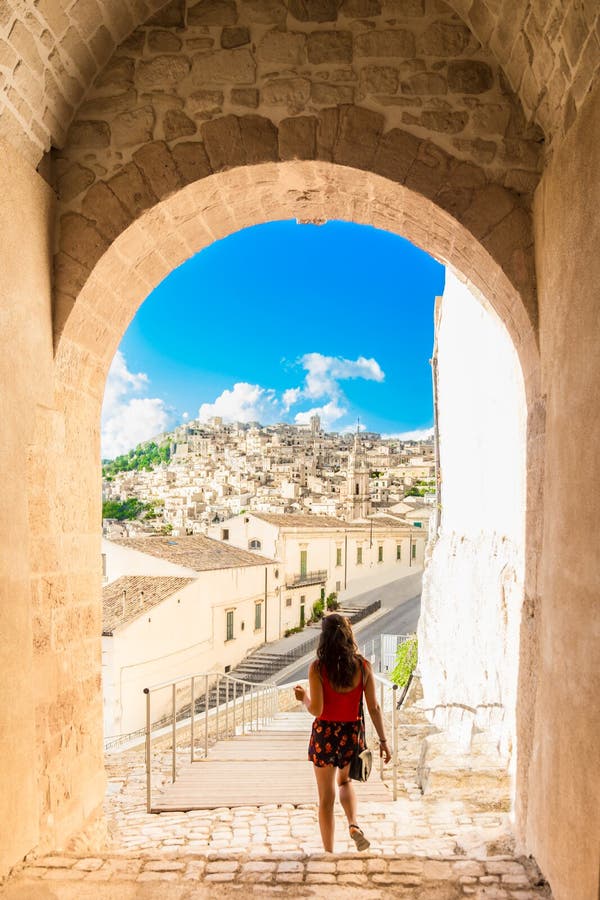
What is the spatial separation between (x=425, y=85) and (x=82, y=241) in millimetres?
1812

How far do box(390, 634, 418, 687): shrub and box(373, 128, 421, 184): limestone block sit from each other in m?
12.7

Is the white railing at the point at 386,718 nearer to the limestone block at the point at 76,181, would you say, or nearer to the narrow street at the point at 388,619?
the limestone block at the point at 76,181

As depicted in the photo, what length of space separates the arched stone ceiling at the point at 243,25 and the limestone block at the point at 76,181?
15 cm

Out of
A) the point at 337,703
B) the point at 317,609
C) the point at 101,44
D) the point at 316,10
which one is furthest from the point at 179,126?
the point at 317,609

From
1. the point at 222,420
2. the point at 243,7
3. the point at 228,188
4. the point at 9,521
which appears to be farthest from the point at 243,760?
the point at 222,420

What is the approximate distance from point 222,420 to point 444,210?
282ft

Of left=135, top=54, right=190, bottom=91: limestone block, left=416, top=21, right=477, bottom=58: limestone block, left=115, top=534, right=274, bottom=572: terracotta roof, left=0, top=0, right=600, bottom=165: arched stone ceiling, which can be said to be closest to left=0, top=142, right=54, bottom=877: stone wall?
left=0, top=0, right=600, bottom=165: arched stone ceiling

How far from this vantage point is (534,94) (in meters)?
3.00

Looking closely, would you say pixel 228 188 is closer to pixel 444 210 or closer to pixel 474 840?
pixel 444 210

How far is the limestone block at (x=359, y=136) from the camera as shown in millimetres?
3260

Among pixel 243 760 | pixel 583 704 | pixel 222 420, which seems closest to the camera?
pixel 583 704

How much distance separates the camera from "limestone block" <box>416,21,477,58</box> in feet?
10.7

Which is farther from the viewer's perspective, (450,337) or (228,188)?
(450,337)

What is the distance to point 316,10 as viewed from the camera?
331 cm
